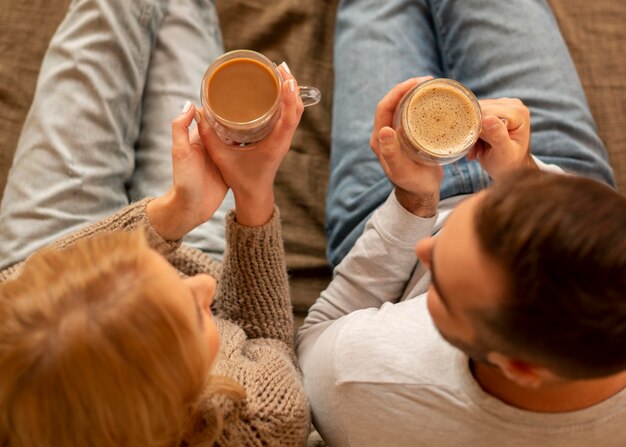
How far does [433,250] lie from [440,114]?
11.4 inches

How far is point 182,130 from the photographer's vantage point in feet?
3.08

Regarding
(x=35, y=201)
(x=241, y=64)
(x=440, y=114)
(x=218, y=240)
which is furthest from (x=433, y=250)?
(x=35, y=201)

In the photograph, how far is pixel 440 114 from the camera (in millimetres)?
913

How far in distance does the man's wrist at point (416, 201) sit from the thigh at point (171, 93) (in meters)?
0.38

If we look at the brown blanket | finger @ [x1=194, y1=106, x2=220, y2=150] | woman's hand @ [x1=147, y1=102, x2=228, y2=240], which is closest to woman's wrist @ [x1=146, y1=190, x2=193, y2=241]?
woman's hand @ [x1=147, y1=102, x2=228, y2=240]

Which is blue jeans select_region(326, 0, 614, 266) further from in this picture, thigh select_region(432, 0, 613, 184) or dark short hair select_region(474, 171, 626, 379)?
dark short hair select_region(474, 171, 626, 379)

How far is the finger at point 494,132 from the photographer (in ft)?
2.98

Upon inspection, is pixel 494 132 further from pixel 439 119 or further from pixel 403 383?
pixel 403 383

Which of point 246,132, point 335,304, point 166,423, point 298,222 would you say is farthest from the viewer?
point 298,222

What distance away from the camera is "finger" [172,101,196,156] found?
94 centimetres

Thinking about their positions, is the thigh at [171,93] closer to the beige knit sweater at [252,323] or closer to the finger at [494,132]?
the beige knit sweater at [252,323]

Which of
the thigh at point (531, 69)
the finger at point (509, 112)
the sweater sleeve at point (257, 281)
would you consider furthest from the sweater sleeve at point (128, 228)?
the thigh at point (531, 69)

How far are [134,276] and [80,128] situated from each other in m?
0.56

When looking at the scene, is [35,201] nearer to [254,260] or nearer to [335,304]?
[254,260]
